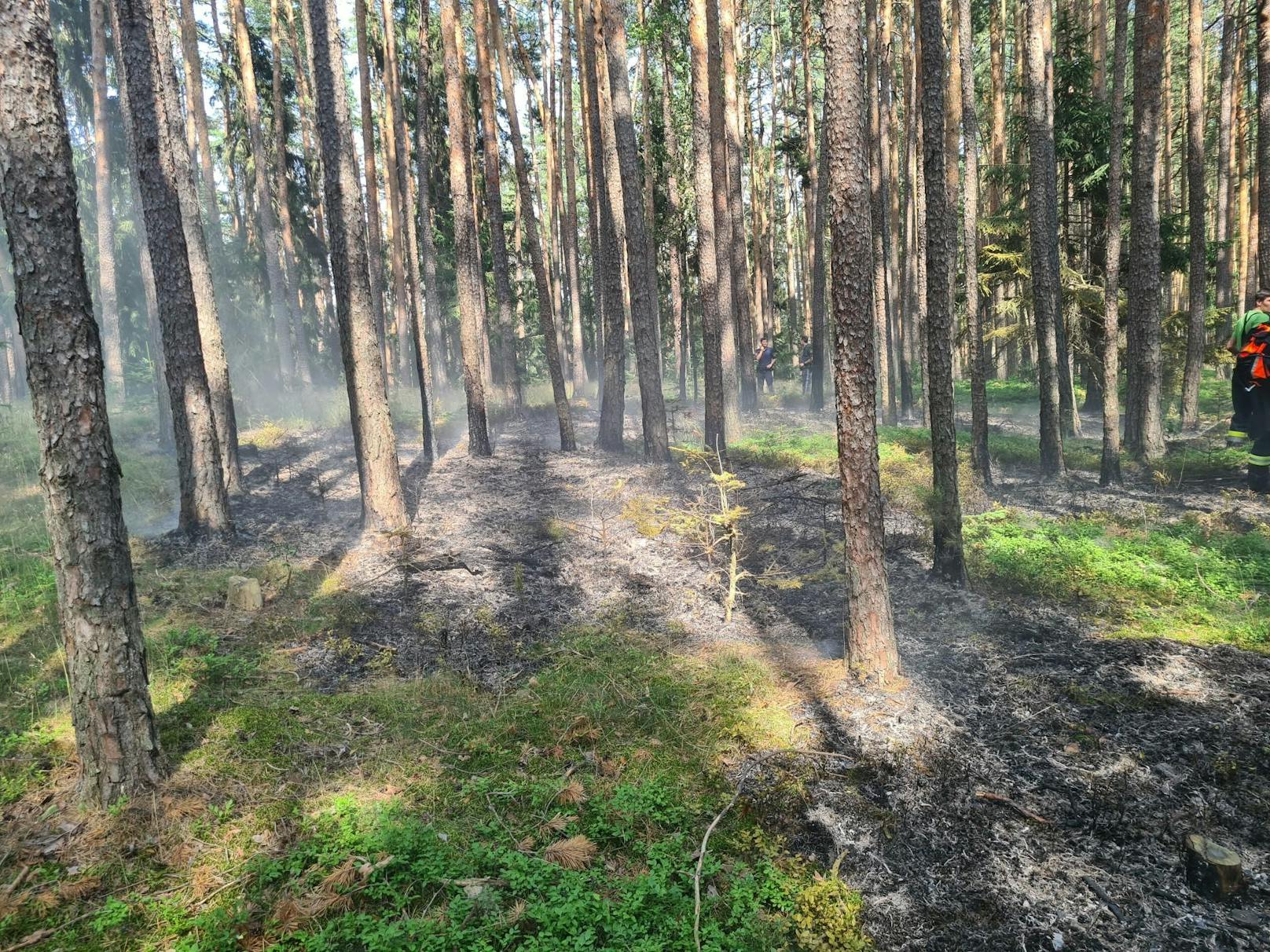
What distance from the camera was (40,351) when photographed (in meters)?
4.02

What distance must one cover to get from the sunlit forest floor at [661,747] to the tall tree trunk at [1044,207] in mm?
2808

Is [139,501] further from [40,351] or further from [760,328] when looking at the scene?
[760,328]

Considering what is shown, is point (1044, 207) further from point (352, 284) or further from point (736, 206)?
point (352, 284)

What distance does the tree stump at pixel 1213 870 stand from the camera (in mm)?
3539

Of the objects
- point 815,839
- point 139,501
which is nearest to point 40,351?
point 815,839

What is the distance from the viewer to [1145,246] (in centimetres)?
1161

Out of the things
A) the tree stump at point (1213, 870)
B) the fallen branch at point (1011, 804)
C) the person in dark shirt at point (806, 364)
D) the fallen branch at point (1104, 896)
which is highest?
the person in dark shirt at point (806, 364)

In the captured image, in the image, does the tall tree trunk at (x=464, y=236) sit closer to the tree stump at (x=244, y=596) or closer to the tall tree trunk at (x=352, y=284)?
the tall tree trunk at (x=352, y=284)

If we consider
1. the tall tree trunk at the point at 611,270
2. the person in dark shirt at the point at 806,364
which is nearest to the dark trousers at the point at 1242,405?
the tall tree trunk at the point at 611,270

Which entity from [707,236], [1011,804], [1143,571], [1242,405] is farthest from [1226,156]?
[1011,804]

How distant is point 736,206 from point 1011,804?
1733cm

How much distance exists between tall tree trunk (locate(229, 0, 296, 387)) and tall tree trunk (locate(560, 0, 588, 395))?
9.50 metres

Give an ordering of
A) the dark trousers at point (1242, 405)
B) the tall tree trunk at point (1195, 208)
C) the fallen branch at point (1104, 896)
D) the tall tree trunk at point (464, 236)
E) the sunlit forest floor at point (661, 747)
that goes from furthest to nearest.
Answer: the tall tree trunk at point (464, 236), the tall tree trunk at point (1195, 208), the dark trousers at point (1242, 405), the sunlit forest floor at point (661, 747), the fallen branch at point (1104, 896)

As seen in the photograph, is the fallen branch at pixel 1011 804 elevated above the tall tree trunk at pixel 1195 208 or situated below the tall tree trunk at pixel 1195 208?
below
